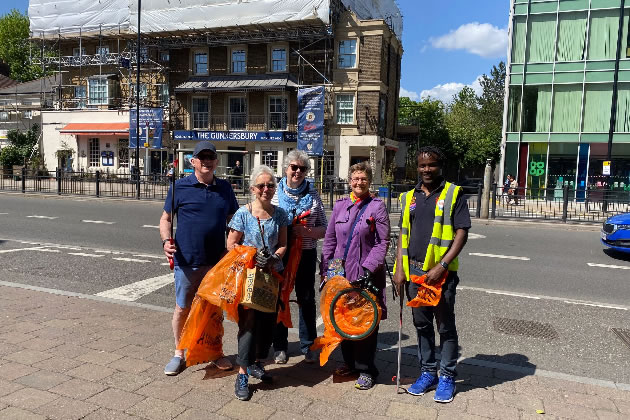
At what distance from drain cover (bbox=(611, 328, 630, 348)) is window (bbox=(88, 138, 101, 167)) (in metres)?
36.6

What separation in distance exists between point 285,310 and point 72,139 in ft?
122

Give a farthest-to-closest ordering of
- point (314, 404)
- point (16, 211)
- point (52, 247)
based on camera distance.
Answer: point (16, 211) < point (52, 247) < point (314, 404)

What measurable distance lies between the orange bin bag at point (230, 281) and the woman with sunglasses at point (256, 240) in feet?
0.26

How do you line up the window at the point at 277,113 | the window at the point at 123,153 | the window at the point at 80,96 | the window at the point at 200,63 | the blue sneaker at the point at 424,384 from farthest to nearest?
1. the window at the point at 80,96
2. the window at the point at 123,153
3. the window at the point at 200,63
4. the window at the point at 277,113
5. the blue sneaker at the point at 424,384

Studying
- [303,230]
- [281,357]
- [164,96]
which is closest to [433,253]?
[303,230]

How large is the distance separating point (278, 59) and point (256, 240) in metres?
29.4

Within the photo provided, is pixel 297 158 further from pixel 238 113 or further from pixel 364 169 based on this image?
pixel 238 113

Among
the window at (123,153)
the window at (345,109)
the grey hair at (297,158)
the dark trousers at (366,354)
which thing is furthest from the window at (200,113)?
the dark trousers at (366,354)

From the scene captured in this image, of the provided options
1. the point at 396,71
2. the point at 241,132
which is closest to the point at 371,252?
the point at 241,132

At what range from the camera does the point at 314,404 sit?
3514mm

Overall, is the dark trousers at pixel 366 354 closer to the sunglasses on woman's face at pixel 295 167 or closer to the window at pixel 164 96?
the sunglasses on woman's face at pixel 295 167

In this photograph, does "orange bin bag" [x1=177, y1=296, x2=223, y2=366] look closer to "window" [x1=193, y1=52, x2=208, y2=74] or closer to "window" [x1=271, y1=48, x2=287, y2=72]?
"window" [x1=271, y1=48, x2=287, y2=72]

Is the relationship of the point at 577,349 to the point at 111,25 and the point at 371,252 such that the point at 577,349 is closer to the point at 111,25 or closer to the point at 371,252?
the point at 371,252

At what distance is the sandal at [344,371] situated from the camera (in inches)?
156
